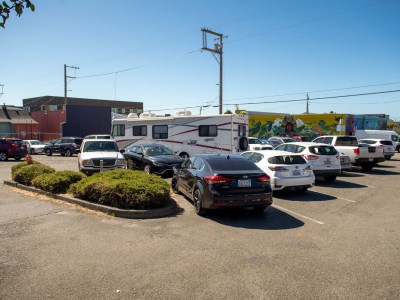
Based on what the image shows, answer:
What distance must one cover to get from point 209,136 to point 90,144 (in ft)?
20.5

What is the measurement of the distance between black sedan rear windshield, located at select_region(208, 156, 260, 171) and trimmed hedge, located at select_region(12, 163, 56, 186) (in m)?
6.48

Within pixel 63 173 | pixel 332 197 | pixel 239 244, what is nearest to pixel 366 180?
pixel 332 197

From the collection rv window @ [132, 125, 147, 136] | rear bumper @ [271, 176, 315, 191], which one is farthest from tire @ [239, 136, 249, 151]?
rear bumper @ [271, 176, 315, 191]

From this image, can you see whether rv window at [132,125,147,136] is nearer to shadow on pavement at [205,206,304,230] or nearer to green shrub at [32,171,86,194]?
green shrub at [32,171,86,194]

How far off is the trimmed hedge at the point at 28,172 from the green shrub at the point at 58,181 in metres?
1.09

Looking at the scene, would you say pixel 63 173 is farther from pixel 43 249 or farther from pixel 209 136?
pixel 209 136

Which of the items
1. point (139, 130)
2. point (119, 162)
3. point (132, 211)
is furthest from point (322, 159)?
point (139, 130)

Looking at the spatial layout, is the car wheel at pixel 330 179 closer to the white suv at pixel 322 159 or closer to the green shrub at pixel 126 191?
the white suv at pixel 322 159

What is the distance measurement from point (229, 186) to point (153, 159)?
716 centimetres

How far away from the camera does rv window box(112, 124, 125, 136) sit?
72.8ft

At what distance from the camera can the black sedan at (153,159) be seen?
13992 millimetres

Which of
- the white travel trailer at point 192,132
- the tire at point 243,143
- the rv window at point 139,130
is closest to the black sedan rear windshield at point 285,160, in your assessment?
the white travel trailer at point 192,132

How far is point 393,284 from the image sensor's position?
4.38 metres

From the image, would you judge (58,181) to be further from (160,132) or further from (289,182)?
(160,132)
